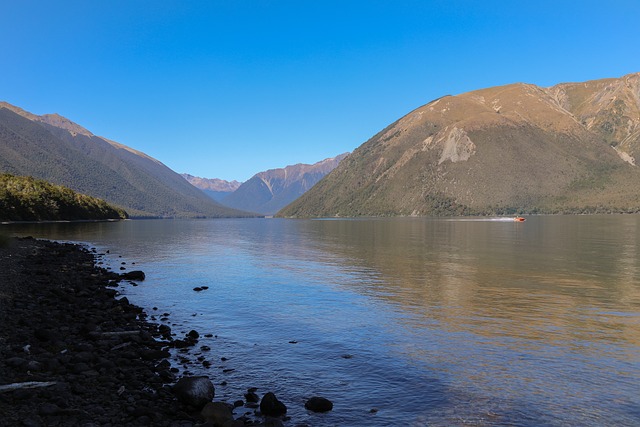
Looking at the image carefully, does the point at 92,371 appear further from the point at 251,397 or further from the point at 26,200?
the point at 26,200

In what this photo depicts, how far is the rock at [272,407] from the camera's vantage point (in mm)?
16812

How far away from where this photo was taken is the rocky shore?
48.7 feet

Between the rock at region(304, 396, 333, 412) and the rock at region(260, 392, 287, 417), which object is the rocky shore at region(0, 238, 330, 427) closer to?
the rock at region(260, 392, 287, 417)

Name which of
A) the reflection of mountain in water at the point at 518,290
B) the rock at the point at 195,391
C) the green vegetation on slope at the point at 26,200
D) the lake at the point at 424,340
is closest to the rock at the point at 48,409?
the rock at the point at 195,391

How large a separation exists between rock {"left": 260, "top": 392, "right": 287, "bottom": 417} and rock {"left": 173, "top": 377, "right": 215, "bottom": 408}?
212cm

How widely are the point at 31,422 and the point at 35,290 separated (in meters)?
27.3

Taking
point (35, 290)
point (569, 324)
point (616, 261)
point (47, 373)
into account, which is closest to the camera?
point (47, 373)

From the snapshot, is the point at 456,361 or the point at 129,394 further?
the point at 456,361

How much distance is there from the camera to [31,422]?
520 inches

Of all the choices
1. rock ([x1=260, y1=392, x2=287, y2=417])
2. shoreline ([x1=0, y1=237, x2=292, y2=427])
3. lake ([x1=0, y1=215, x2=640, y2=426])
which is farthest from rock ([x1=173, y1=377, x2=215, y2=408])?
rock ([x1=260, y1=392, x2=287, y2=417])

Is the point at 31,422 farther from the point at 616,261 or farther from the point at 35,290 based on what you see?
the point at 616,261

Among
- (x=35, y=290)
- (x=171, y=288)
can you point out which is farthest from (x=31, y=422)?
(x=171, y=288)

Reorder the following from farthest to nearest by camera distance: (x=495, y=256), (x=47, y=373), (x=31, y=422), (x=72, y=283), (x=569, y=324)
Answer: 1. (x=495, y=256)
2. (x=72, y=283)
3. (x=569, y=324)
4. (x=47, y=373)
5. (x=31, y=422)

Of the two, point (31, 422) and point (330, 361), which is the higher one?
point (31, 422)
